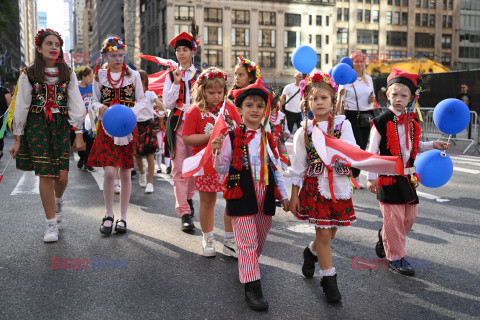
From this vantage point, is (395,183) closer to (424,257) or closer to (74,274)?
(424,257)

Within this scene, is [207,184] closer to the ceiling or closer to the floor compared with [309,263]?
closer to the ceiling

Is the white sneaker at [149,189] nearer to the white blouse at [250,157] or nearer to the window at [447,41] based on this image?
the white blouse at [250,157]

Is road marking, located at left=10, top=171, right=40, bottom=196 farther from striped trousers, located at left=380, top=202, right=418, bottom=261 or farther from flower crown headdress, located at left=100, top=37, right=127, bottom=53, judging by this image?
striped trousers, located at left=380, top=202, right=418, bottom=261

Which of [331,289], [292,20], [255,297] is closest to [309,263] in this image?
[331,289]

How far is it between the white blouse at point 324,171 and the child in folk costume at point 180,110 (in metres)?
2.02

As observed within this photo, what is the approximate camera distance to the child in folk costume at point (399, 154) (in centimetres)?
417

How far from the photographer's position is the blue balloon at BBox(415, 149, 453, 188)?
393cm

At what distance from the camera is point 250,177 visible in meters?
3.67

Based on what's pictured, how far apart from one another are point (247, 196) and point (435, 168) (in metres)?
1.56

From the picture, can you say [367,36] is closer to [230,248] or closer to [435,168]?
[230,248]

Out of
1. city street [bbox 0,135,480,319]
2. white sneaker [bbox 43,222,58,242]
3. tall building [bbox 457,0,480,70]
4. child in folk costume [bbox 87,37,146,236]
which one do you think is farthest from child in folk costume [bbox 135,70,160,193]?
tall building [bbox 457,0,480,70]

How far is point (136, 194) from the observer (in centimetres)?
805

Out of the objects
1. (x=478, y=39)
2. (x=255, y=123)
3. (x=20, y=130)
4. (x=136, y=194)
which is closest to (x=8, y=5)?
(x=136, y=194)

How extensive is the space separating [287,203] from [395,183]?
1093 millimetres
